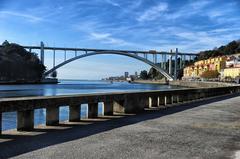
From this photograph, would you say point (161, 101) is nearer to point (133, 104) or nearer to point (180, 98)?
point (180, 98)

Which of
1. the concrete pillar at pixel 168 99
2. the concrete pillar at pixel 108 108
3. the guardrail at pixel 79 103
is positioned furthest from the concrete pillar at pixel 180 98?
the concrete pillar at pixel 108 108

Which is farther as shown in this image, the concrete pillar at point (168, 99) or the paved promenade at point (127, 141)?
the concrete pillar at point (168, 99)

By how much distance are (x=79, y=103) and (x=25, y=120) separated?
7.81 feet

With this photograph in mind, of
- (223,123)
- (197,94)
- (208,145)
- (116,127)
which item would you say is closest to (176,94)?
(197,94)

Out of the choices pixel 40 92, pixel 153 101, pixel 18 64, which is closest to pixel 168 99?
pixel 153 101

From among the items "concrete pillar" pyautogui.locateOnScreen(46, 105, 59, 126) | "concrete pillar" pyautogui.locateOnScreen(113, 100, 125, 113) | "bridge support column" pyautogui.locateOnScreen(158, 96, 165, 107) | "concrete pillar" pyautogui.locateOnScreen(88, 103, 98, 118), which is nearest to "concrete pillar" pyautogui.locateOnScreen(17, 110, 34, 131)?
"concrete pillar" pyautogui.locateOnScreen(46, 105, 59, 126)

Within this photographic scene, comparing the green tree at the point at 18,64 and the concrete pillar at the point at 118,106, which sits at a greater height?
the green tree at the point at 18,64

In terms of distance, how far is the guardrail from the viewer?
400 inches

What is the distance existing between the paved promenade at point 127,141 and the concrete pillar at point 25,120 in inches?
11.9

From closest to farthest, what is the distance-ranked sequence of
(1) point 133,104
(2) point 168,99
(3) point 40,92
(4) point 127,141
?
(4) point 127,141, (1) point 133,104, (2) point 168,99, (3) point 40,92

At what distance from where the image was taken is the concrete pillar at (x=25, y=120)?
33.5 feet

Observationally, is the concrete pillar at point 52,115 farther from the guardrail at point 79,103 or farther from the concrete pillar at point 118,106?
the concrete pillar at point 118,106

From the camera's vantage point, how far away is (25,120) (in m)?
10.3

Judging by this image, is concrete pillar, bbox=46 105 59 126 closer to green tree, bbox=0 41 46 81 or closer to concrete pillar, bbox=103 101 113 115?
concrete pillar, bbox=103 101 113 115
